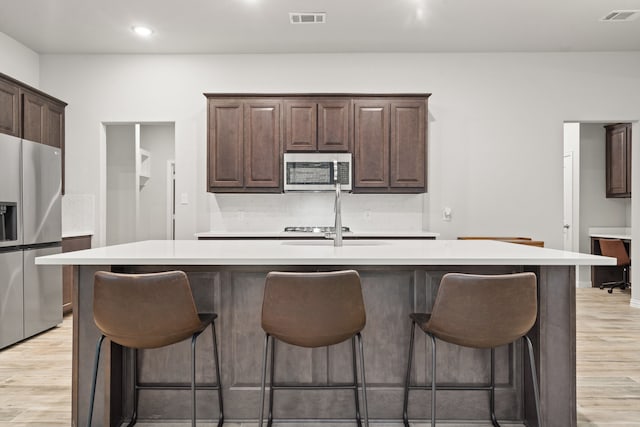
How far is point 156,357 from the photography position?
2.26m

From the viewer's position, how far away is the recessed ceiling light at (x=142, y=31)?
4.34m

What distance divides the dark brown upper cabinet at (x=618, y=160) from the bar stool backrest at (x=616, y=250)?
0.68m

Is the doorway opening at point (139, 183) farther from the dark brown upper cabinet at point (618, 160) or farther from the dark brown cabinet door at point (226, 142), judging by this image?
the dark brown upper cabinet at point (618, 160)

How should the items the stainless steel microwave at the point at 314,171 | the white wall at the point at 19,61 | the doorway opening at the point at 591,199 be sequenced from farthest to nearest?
1. the doorway opening at the point at 591,199
2. the stainless steel microwave at the point at 314,171
3. the white wall at the point at 19,61

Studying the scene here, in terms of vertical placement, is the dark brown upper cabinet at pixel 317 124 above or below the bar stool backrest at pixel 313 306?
above

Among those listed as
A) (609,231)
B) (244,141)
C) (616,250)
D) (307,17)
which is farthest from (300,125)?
(609,231)

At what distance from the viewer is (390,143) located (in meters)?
4.69

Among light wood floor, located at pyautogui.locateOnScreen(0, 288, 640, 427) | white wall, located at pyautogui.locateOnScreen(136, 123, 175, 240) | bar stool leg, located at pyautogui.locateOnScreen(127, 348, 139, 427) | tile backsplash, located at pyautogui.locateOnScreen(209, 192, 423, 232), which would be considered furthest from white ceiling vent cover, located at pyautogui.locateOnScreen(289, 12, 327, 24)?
white wall, located at pyautogui.locateOnScreen(136, 123, 175, 240)

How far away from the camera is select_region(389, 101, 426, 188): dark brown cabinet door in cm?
468

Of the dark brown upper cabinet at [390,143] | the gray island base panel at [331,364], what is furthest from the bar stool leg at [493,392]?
the dark brown upper cabinet at [390,143]

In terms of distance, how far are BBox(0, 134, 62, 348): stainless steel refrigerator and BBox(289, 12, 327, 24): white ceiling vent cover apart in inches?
96.5

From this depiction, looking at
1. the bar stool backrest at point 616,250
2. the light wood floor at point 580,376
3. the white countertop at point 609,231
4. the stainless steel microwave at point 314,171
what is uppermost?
the stainless steel microwave at point 314,171

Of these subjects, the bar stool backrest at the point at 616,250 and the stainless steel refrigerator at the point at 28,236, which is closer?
the stainless steel refrigerator at the point at 28,236

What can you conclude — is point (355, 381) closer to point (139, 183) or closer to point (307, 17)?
point (307, 17)
